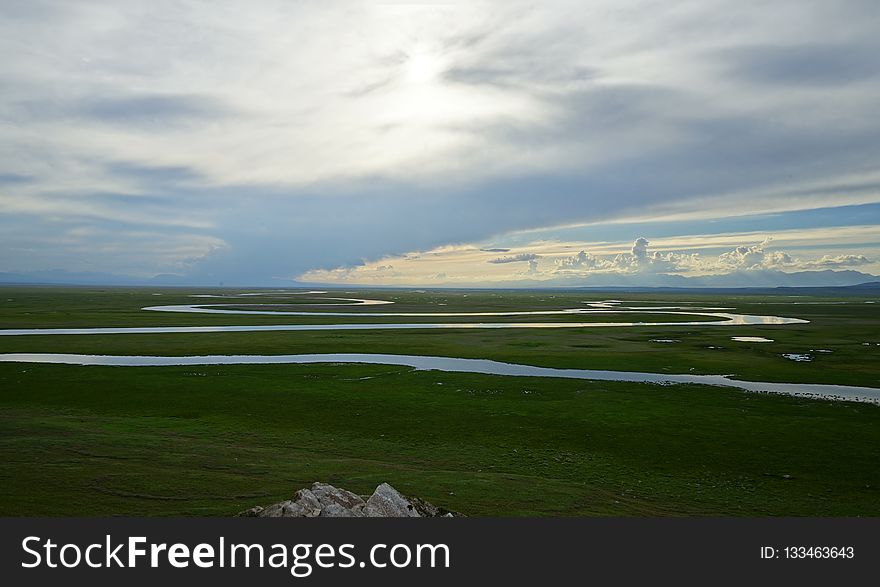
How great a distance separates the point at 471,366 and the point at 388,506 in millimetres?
41172

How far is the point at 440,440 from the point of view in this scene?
97.9 feet

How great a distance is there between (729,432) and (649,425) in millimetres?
3977

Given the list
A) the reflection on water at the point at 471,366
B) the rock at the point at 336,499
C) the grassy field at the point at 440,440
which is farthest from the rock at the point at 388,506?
the reflection on water at the point at 471,366

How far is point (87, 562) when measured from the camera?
12.1 metres

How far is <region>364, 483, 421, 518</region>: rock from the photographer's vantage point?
48.4 feet

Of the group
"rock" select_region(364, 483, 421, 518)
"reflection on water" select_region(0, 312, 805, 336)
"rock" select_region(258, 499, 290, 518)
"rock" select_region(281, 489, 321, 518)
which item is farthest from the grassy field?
"reflection on water" select_region(0, 312, 805, 336)

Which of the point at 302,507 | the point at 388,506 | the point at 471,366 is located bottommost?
the point at 471,366

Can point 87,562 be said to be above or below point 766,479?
above

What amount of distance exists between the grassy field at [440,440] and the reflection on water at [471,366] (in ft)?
9.41

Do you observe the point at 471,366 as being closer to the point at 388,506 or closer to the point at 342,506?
the point at 342,506

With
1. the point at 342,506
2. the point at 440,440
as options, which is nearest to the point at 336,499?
the point at 342,506

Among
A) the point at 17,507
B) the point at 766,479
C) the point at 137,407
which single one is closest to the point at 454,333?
the point at 137,407

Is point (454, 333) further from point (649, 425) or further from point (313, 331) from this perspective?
point (649, 425)

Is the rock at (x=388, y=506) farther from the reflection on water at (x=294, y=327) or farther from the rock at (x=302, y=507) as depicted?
the reflection on water at (x=294, y=327)
